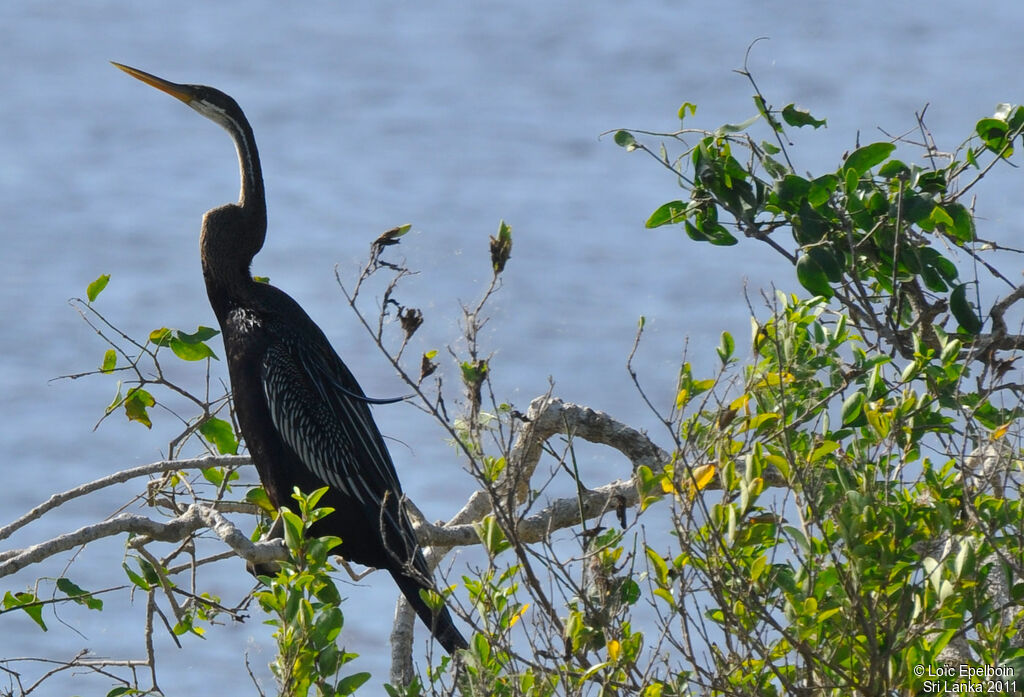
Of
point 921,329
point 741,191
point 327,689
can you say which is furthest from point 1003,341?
point 327,689

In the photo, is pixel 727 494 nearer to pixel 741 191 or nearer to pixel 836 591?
pixel 836 591

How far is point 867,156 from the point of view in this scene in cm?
273

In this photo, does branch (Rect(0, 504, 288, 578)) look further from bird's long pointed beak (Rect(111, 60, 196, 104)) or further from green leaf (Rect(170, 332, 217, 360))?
bird's long pointed beak (Rect(111, 60, 196, 104))

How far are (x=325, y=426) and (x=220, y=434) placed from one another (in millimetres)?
471

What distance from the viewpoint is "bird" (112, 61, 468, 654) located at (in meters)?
4.01

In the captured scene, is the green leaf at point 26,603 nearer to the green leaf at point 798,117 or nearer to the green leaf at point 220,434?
Answer: the green leaf at point 220,434

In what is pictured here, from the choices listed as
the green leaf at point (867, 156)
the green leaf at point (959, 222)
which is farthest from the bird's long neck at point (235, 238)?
the green leaf at point (959, 222)

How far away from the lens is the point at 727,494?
2.09 m

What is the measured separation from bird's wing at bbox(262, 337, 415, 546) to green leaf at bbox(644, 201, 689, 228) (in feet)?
4.97

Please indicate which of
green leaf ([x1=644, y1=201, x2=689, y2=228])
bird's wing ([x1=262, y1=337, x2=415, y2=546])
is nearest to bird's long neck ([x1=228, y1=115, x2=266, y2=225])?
bird's wing ([x1=262, y1=337, x2=415, y2=546])

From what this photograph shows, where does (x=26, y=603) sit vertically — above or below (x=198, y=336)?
below

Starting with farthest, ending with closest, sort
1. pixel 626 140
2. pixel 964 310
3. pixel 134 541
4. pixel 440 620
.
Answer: pixel 440 620
pixel 134 541
pixel 626 140
pixel 964 310

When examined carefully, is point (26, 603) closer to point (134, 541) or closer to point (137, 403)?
point (134, 541)

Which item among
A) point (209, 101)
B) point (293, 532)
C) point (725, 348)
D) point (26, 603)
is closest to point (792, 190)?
point (725, 348)
